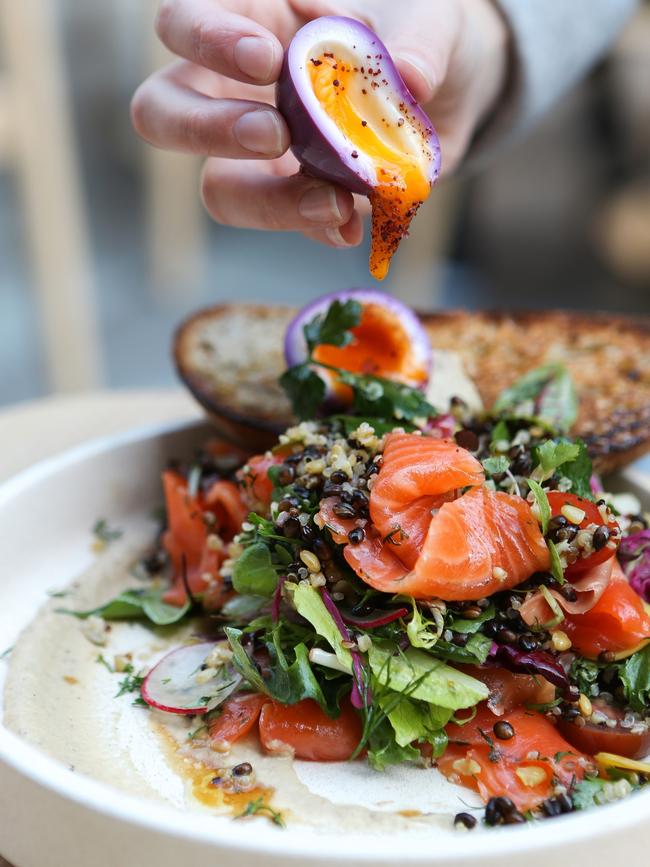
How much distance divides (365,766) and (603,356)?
6.02 feet

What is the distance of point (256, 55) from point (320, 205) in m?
0.37

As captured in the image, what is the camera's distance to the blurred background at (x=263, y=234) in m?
7.83

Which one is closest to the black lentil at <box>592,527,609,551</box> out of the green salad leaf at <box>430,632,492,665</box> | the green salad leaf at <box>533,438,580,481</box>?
the green salad leaf at <box>533,438,580,481</box>

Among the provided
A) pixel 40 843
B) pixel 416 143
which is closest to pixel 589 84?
pixel 416 143

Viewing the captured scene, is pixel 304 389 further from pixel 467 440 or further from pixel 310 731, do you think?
pixel 310 731

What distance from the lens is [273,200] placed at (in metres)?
2.30

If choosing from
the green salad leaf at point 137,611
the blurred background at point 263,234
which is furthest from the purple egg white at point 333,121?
the blurred background at point 263,234

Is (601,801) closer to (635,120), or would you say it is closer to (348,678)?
(348,678)

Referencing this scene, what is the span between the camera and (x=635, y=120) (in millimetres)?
8258

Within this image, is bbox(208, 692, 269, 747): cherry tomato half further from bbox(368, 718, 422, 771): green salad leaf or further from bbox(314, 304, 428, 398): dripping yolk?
bbox(314, 304, 428, 398): dripping yolk

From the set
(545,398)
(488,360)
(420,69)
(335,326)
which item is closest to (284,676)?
(335,326)

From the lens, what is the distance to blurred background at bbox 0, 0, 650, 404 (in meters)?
7.83

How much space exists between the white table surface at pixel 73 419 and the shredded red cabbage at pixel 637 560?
6.23 feet

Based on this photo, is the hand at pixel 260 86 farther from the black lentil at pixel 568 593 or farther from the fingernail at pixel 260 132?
the black lentil at pixel 568 593
